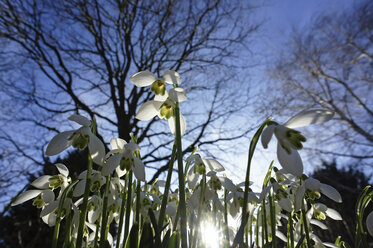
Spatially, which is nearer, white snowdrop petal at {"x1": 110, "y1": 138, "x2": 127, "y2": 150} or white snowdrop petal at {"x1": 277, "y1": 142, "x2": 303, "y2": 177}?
white snowdrop petal at {"x1": 277, "y1": 142, "x2": 303, "y2": 177}

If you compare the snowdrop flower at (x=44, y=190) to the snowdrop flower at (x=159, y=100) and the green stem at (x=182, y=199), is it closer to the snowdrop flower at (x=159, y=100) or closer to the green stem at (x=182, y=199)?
the snowdrop flower at (x=159, y=100)

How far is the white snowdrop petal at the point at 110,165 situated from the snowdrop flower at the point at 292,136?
483 mm

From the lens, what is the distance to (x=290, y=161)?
79 cm

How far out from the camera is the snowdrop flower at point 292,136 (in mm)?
744

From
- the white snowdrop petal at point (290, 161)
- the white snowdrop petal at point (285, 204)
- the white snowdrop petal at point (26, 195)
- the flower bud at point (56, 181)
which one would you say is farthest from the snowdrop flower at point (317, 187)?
the white snowdrop petal at point (26, 195)

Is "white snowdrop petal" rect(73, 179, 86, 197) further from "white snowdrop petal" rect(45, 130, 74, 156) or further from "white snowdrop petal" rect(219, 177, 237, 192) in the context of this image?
"white snowdrop petal" rect(219, 177, 237, 192)

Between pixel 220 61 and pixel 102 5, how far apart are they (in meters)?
4.38

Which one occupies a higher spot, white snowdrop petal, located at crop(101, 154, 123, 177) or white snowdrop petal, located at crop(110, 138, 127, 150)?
white snowdrop petal, located at crop(110, 138, 127, 150)

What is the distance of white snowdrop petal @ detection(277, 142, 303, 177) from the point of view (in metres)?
0.78

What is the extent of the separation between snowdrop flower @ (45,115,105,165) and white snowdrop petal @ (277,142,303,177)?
57 cm

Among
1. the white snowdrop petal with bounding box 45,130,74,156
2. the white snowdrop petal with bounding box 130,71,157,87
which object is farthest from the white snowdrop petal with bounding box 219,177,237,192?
the white snowdrop petal with bounding box 45,130,74,156

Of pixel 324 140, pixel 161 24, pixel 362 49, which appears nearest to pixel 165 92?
pixel 161 24

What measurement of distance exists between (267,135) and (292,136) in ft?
0.27

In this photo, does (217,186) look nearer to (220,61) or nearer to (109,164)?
(109,164)
